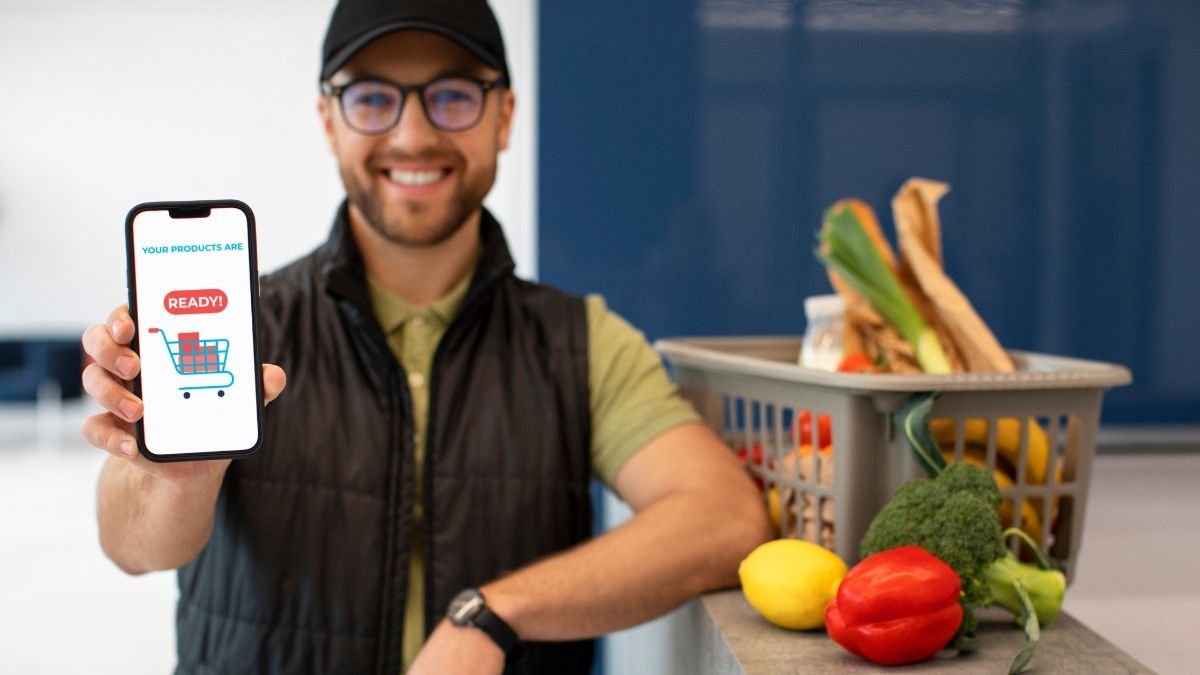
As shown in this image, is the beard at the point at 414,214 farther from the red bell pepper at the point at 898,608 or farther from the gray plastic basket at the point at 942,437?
the red bell pepper at the point at 898,608

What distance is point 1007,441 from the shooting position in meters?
1.12

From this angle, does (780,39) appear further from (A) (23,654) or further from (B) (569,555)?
(A) (23,654)

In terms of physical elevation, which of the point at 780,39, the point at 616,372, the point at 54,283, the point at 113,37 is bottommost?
the point at 54,283

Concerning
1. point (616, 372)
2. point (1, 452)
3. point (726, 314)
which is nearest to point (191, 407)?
point (616, 372)

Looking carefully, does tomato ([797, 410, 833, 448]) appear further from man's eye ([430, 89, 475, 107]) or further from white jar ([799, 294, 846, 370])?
man's eye ([430, 89, 475, 107])

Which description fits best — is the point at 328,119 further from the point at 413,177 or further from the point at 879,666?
the point at 879,666

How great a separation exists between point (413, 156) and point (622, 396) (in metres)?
0.39

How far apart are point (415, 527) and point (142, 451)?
522 millimetres

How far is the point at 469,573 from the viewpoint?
128 cm

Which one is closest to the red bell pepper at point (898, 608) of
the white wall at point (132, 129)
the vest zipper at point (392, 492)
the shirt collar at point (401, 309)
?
the vest zipper at point (392, 492)

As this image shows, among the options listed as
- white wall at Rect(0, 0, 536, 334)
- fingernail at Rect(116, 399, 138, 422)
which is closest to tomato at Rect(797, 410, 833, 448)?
fingernail at Rect(116, 399, 138, 422)

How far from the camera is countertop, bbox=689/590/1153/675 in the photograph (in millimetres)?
864

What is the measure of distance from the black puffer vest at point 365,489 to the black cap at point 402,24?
21 cm

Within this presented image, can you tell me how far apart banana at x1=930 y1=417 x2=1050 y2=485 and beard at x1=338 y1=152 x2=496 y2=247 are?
638 millimetres
